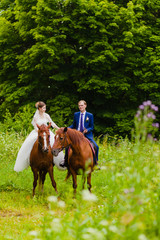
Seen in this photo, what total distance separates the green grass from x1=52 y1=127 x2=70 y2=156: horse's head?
962mm

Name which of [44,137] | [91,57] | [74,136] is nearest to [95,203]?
[74,136]

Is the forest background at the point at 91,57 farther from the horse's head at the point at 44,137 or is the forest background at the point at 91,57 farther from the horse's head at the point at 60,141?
the horse's head at the point at 60,141

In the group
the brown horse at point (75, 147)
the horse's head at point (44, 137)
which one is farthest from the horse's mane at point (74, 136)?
the horse's head at point (44, 137)

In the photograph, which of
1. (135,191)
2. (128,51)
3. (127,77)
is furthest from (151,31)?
(135,191)

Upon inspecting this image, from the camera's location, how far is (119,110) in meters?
20.1

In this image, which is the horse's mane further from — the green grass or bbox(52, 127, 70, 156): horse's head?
the green grass

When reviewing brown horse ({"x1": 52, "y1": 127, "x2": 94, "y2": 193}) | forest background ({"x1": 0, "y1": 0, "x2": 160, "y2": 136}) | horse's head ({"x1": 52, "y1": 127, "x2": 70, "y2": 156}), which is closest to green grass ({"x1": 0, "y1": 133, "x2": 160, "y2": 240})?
brown horse ({"x1": 52, "y1": 127, "x2": 94, "y2": 193})

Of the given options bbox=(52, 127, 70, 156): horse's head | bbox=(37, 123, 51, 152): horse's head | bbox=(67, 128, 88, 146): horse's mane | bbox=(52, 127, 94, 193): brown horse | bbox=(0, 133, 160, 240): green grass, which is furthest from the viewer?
bbox=(37, 123, 51, 152): horse's head

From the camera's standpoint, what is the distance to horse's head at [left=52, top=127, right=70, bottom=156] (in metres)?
6.85

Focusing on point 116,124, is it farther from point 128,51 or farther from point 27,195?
point 27,195

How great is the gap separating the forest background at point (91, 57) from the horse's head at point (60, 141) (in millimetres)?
10473

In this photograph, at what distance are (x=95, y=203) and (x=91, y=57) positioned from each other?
43.3ft

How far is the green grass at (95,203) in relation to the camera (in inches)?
114

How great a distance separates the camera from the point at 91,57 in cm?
1911
